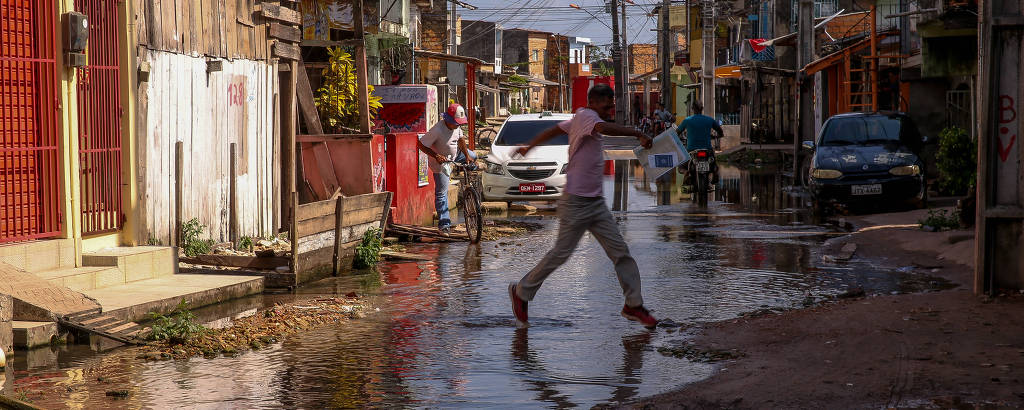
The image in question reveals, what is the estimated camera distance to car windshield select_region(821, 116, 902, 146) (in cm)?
1934

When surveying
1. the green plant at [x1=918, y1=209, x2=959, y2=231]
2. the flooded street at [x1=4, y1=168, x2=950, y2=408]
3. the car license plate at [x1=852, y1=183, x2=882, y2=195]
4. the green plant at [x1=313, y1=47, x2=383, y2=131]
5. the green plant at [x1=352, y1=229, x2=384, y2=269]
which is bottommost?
the flooded street at [x1=4, y1=168, x2=950, y2=408]

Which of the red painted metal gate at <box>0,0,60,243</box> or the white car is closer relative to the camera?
the red painted metal gate at <box>0,0,60,243</box>

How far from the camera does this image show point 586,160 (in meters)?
8.55

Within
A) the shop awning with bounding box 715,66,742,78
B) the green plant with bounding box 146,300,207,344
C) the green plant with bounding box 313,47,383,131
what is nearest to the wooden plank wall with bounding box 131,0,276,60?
the green plant with bounding box 146,300,207,344

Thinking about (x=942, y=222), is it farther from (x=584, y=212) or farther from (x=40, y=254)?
(x=40, y=254)

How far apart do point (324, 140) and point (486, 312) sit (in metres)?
6.42

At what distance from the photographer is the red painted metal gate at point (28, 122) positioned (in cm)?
934

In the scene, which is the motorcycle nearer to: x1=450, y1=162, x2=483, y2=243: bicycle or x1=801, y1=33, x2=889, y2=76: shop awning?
x1=450, y1=162, x2=483, y2=243: bicycle

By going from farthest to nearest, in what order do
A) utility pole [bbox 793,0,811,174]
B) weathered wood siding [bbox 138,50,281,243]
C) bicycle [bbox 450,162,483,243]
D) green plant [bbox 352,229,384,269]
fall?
utility pole [bbox 793,0,811,174] < bicycle [bbox 450,162,483,243] < green plant [bbox 352,229,384,269] < weathered wood siding [bbox 138,50,281,243]

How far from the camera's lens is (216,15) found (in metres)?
12.7

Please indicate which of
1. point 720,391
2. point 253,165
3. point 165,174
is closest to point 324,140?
point 253,165

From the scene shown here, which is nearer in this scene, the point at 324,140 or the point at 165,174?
the point at 165,174

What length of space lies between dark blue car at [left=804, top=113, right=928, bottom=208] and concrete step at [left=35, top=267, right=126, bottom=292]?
1228 centimetres

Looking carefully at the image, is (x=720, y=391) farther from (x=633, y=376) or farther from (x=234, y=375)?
(x=234, y=375)
